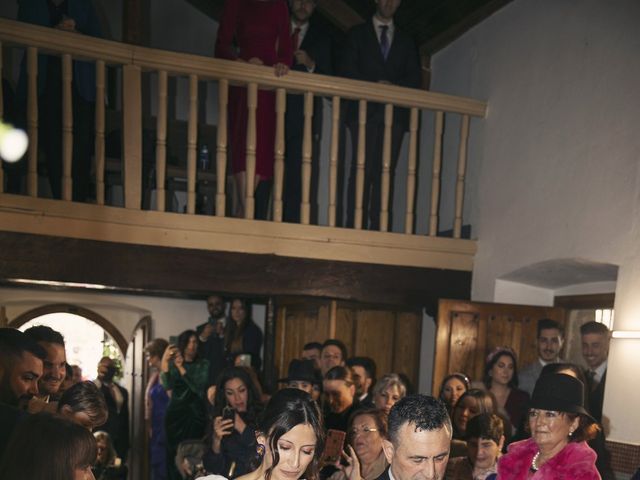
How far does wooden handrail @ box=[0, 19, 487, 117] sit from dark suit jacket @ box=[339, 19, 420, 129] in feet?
1.26

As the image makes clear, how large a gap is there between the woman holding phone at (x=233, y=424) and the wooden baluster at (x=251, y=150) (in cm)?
157

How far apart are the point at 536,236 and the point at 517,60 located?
1.79 m

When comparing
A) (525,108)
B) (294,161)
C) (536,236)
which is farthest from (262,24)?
(536,236)

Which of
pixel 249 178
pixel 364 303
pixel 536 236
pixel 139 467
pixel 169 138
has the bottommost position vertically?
pixel 139 467

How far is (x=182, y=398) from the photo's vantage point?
241 inches

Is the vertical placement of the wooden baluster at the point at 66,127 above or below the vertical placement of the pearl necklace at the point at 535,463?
above

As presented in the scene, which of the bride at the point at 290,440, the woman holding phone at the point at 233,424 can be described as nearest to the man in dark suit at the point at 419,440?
the bride at the point at 290,440

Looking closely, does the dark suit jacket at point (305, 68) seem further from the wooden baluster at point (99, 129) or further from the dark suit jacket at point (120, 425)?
the dark suit jacket at point (120, 425)

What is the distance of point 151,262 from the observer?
5.21 m

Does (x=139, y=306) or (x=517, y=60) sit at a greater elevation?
(x=517, y=60)

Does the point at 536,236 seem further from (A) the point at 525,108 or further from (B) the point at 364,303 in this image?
(B) the point at 364,303

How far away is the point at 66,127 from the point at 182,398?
2855 millimetres

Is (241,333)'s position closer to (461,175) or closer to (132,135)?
(132,135)

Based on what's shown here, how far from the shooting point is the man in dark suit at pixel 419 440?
225 cm
